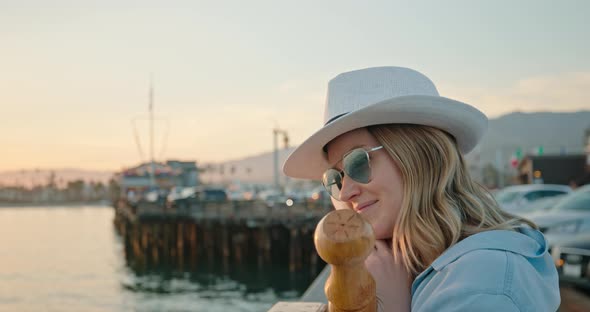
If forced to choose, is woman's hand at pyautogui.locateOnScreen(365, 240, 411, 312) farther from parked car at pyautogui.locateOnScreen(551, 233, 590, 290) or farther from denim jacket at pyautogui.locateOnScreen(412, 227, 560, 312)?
parked car at pyautogui.locateOnScreen(551, 233, 590, 290)

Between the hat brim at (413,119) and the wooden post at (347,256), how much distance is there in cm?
52

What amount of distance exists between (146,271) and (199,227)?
22.1ft

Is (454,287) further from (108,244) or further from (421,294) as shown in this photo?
(108,244)

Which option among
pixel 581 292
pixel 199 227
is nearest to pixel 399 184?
pixel 581 292

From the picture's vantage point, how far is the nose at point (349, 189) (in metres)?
1.67

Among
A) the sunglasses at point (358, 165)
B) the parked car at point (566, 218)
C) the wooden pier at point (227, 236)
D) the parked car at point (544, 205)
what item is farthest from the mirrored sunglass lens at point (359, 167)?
the wooden pier at point (227, 236)

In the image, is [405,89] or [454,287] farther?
[405,89]

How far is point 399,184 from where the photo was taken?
164 centimetres

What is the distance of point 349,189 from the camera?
1.68 m

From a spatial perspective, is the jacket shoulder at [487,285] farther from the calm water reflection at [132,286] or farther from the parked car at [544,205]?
the calm water reflection at [132,286]

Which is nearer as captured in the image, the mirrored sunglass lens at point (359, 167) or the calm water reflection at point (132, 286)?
the mirrored sunglass lens at point (359, 167)

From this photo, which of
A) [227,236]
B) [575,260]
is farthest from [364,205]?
[227,236]

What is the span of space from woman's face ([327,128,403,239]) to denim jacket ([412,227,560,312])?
220 millimetres

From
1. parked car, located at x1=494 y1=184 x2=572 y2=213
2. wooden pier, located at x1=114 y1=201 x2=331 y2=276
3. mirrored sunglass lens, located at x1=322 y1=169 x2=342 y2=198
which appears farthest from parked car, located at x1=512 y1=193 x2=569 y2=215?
wooden pier, located at x1=114 y1=201 x2=331 y2=276
